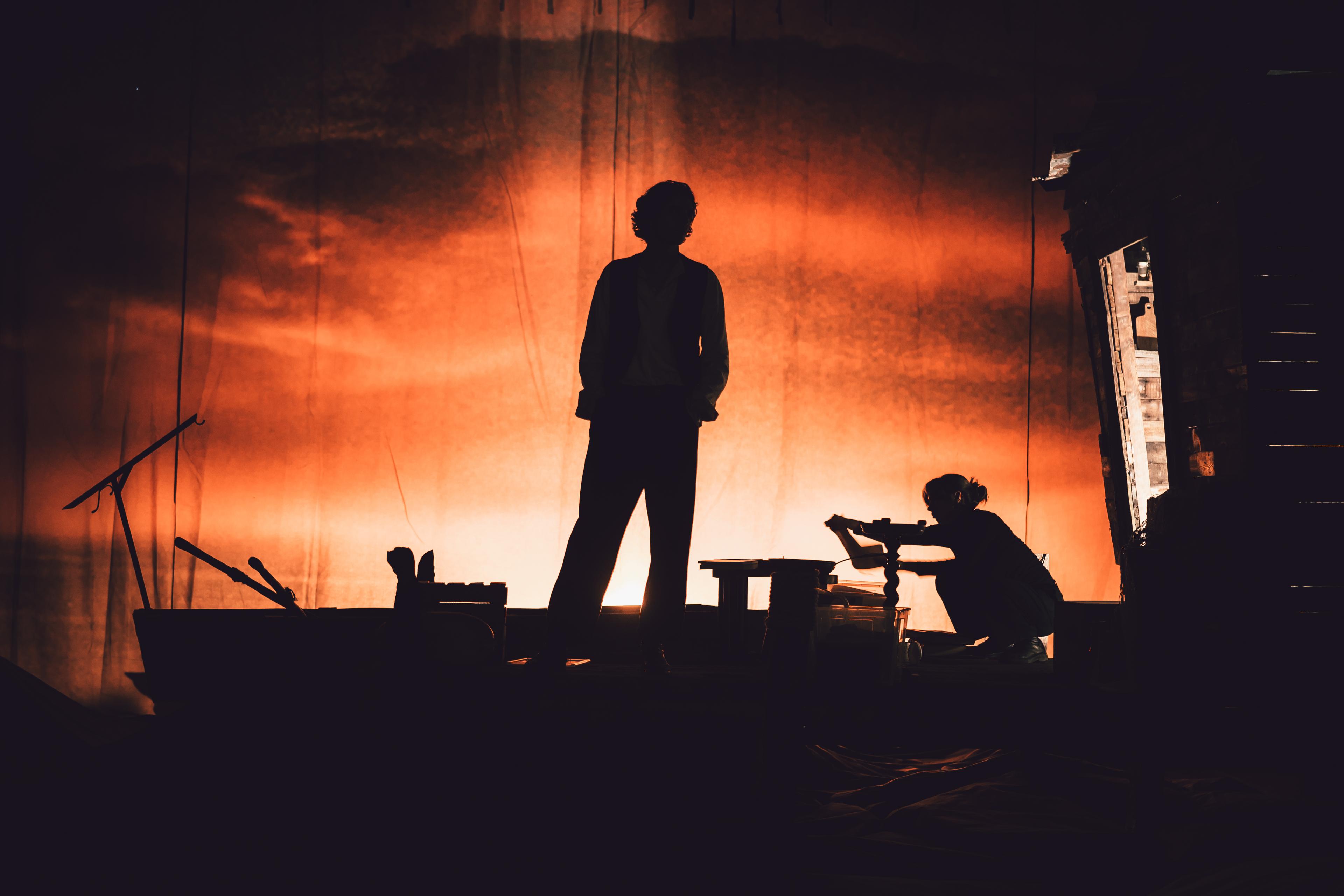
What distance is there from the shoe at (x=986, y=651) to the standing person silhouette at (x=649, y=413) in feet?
5.87

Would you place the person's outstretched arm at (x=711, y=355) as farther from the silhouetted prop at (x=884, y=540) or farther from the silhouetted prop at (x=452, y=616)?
the silhouetted prop at (x=452, y=616)

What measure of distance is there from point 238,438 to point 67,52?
2604 mm

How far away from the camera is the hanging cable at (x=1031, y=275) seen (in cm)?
577

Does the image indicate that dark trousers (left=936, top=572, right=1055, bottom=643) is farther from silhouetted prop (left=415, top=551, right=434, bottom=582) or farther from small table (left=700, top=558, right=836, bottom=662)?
silhouetted prop (left=415, top=551, right=434, bottom=582)

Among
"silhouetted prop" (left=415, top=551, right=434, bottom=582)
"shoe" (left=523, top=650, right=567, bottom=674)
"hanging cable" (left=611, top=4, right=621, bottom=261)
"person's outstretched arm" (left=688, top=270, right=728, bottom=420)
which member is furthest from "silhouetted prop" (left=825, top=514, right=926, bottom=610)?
"hanging cable" (left=611, top=4, right=621, bottom=261)

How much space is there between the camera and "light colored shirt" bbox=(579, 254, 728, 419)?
2.89 metres

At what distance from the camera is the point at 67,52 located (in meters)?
5.45

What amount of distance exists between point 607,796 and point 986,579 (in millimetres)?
2461

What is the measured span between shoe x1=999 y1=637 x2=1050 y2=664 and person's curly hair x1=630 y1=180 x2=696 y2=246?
8.16ft

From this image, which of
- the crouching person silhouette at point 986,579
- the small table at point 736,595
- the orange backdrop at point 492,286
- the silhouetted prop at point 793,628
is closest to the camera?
the silhouetted prop at point 793,628

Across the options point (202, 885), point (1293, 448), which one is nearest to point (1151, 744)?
point (1293, 448)

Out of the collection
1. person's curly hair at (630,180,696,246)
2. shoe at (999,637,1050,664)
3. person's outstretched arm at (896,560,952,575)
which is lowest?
shoe at (999,637,1050,664)

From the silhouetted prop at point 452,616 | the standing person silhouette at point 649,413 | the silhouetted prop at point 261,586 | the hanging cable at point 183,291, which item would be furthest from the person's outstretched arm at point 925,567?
the hanging cable at point 183,291

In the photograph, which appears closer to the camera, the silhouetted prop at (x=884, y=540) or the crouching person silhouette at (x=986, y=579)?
the silhouetted prop at (x=884, y=540)
